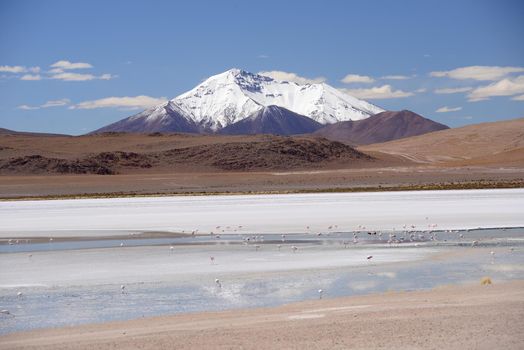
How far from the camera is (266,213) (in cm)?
2797

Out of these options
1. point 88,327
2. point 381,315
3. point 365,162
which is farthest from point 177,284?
point 365,162

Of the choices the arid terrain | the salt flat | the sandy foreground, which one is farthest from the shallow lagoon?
the arid terrain

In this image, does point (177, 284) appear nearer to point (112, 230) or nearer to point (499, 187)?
point (112, 230)

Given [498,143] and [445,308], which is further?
[498,143]

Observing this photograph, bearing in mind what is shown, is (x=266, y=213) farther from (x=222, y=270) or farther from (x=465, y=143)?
(x=465, y=143)

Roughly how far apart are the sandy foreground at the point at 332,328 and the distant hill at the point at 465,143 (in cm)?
9527

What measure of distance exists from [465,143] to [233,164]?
51294 mm

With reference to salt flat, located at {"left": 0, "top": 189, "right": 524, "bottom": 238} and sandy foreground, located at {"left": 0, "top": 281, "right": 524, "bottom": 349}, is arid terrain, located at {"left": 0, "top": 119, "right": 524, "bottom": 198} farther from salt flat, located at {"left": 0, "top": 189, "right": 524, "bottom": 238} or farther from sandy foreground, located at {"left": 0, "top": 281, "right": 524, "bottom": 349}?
sandy foreground, located at {"left": 0, "top": 281, "right": 524, "bottom": 349}

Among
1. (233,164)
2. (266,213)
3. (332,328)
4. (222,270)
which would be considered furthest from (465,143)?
(332,328)

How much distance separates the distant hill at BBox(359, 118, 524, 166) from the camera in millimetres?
111387

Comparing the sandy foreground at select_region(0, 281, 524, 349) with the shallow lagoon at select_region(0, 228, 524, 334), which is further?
the shallow lagoon at select_region(0, 228, 524, 334)

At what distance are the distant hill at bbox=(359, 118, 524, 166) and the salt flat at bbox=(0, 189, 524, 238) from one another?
71.1m

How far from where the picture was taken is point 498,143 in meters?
116

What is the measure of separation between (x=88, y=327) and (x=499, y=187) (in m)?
34.9
